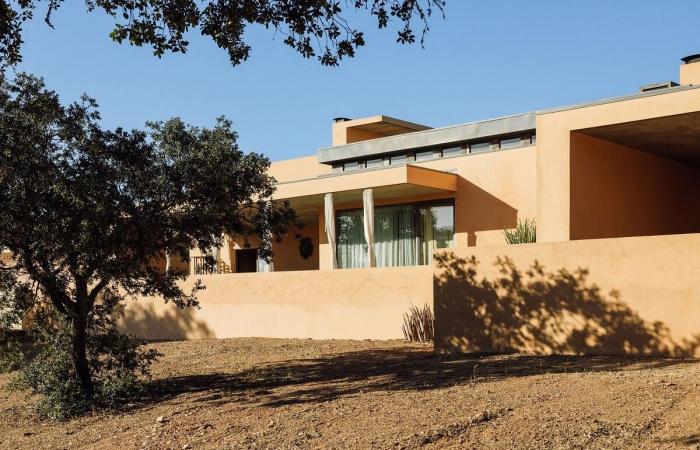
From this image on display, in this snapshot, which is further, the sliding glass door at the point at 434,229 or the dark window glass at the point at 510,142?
the sliding glass door at the point at 434,229

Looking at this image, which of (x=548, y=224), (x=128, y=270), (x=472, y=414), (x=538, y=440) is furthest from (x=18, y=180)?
(x=548, y=224)

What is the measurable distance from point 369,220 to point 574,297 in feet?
31.5

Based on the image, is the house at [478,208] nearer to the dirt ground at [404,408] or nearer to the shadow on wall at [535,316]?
the shadow on wall at [535,316]

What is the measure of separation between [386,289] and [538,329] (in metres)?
4.97

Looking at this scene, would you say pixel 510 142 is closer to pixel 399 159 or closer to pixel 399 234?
pixel 399 159

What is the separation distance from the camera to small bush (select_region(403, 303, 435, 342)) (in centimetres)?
1672

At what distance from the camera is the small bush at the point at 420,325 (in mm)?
16719

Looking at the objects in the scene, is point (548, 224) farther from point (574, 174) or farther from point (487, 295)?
point (487, 295)

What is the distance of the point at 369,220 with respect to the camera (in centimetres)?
2198

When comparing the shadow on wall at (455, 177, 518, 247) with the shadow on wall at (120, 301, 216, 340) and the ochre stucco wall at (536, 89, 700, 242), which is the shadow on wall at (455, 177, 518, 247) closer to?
the ochre stucco wall at (536, 89, 700, 242)

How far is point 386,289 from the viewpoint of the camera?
701 inches

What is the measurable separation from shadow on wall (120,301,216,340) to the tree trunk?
8272mm

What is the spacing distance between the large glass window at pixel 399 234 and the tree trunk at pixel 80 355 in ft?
36.6

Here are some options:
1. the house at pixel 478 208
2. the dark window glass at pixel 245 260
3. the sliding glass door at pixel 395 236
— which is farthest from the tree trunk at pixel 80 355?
the dark window glass at pixel 245 260
